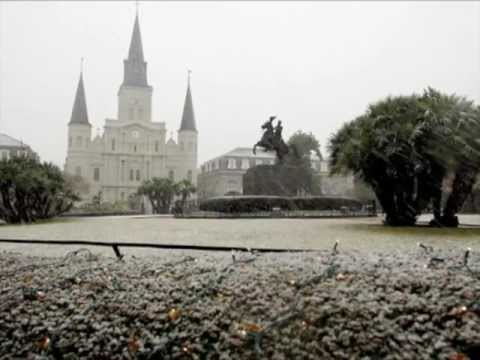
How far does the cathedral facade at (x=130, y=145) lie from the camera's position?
6750cm

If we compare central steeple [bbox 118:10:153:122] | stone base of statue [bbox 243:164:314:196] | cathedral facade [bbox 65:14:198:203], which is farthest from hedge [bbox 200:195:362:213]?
central steeple [bbox 118:10:153:122]

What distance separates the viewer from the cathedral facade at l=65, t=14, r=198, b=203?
6750 cm

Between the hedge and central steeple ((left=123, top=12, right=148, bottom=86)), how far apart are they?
187 ft

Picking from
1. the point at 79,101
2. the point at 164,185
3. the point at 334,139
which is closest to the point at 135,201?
the point at 164,185

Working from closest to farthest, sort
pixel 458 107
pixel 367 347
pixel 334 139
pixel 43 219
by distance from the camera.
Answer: pixel 367 347 → pixel 458 107 → pixel 334 139 → pixel 43 219

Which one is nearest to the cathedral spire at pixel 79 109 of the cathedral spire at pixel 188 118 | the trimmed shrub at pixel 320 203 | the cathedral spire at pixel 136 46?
the cathedral spire at pixel 136 46

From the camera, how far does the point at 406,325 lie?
8.80ft

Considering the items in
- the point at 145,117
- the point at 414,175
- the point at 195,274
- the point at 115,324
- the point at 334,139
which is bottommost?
the point at 115,324

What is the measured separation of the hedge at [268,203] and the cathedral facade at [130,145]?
4800 cm

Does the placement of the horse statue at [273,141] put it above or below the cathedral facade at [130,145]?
below

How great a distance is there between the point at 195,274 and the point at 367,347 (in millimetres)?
1556

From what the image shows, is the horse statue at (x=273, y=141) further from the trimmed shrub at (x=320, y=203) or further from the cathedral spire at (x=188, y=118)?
the cathedral spire at (x=188, y=118)

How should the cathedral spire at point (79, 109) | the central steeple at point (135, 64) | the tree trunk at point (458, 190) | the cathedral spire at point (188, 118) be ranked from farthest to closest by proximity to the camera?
1. the central steeple at point (135, 64)
2. the cathedral spire at point (188, 118)
3. the cathedral spire at point (79, 109)
4. the tree trunk at point (458, 190)

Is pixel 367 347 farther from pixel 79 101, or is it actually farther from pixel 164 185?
pixel 79 101
